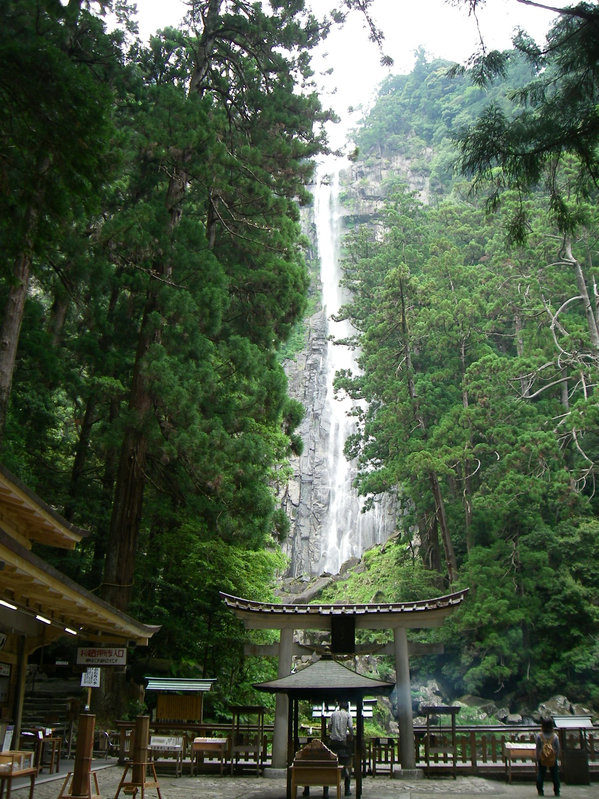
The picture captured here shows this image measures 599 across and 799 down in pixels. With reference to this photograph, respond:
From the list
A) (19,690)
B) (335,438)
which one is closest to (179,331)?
(19,690)

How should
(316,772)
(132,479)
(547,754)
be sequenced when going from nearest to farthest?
(316,772) → (547,754) → (132,479)

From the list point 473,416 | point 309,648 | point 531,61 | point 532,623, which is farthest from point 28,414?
point 532,623

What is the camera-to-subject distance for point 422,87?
58.8m

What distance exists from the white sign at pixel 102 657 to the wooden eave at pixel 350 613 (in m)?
2.04

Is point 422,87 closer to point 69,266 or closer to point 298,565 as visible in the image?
point 298,565

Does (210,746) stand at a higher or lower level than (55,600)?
lower

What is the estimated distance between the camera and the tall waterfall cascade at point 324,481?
35.4 meters

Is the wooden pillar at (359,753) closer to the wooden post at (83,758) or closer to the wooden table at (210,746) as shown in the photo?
the wooden table at (210,746)

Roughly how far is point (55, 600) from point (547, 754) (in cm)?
640

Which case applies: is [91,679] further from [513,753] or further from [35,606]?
[513,753]

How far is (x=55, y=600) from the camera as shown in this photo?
798 cm

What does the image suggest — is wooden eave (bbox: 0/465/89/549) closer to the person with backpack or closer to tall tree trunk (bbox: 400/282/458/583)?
the person with backpack

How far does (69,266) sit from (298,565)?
26.5 meters

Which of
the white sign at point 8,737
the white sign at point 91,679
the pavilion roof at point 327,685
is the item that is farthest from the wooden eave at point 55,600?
the pavilion roof at point 327,685
